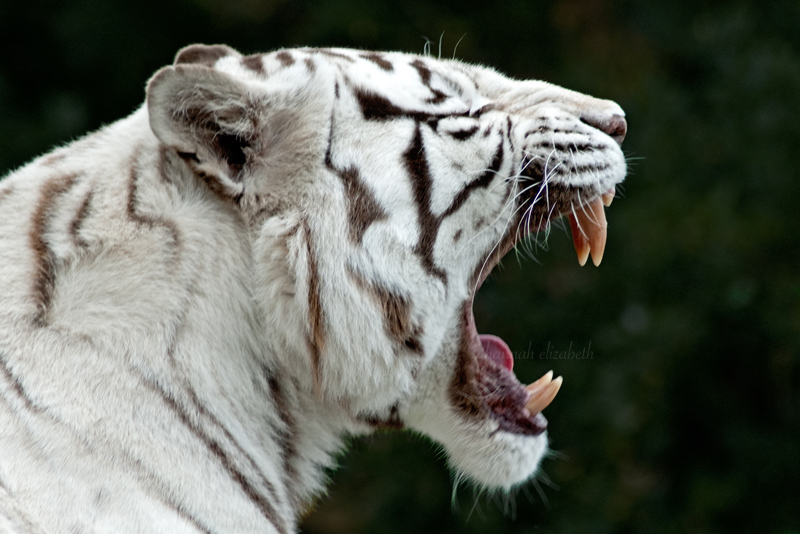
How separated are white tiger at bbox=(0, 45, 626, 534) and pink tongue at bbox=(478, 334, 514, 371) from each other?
9cm

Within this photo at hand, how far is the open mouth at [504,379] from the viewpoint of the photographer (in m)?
2.25

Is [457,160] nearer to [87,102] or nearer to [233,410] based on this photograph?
[233,410]

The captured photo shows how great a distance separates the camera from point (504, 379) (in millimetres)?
2334

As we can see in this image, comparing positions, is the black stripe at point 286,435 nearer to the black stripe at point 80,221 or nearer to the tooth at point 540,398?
the black stripe at point 80,221

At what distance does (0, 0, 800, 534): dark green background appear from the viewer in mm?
4785

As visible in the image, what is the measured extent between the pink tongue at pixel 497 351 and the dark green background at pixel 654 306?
2.00 meters

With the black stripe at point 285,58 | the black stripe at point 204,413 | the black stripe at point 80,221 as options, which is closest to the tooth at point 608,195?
the black stripe at point 285,58

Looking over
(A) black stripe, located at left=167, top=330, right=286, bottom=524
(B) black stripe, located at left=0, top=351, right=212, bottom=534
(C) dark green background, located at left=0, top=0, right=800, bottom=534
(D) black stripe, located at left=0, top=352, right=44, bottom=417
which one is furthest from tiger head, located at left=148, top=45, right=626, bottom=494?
(C) dark green background, located at left=0, top=0, right=800, bottom=534

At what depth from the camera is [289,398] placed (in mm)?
2100

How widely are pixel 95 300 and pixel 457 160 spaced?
85 centimetres

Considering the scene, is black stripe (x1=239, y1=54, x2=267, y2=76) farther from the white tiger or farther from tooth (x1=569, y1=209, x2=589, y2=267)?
tooth (x1=569, y1=209, x2=589, y2=267)

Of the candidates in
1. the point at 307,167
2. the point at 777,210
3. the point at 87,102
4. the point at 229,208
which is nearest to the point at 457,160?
the point at 307,167

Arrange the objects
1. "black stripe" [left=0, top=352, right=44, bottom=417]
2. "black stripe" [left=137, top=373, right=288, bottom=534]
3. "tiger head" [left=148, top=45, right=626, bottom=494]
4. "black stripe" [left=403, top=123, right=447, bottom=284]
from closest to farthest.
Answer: "black stripe" [left=0, top=352, right=44, bottom=417], "black stripe" [left=137, top=373, right=288, bottom=534], "tiger head" [left=148, top=45, right=626, bottom=494], "black stripe" [left=403, top=123, right=447, bottom=284]

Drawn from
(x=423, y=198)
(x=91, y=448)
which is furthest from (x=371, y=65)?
(x=91, y=448)
